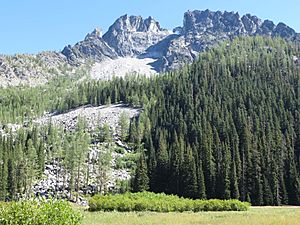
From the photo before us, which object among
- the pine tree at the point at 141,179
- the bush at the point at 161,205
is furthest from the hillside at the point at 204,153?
the bush at the point at 161,205

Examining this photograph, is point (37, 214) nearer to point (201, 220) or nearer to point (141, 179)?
point (201, 220)

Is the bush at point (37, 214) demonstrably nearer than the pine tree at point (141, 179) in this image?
Yes

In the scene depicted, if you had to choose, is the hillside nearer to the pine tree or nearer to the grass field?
the pine tree

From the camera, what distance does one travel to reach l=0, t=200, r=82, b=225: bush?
17.9 metres

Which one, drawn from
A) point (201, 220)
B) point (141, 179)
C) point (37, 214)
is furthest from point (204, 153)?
point (37, 214)

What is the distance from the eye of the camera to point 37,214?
18094mm

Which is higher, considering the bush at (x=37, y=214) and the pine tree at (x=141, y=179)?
the pine tree at (x=141, y=179)

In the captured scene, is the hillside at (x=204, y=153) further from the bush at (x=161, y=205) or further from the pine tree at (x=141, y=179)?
the bush at (x=161, y=205)

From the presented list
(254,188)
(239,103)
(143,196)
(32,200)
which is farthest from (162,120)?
(32,200)

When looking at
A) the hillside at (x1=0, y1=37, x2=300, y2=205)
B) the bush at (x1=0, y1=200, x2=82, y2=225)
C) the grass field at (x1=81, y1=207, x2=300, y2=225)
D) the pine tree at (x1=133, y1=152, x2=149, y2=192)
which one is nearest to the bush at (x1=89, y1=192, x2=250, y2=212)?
the grass field at (x1=81, y1=207, x2=300, y2=225)

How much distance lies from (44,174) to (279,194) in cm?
8383

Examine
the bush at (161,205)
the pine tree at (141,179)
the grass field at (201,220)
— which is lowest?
the grass field at (201,220)

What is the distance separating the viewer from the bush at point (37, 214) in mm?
17891

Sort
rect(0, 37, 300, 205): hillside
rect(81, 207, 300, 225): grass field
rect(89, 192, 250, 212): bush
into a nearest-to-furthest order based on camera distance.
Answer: rect(81, 207, 300, 225): grass field → rect(89, 192, 250, 212): bush → rect(0, 37, 300, 205): hillside
